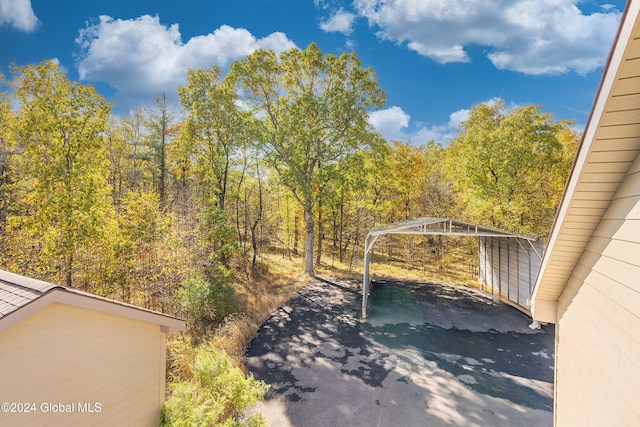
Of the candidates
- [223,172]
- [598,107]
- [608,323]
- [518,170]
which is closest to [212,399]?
[608,323]

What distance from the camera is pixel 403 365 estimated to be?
701cm

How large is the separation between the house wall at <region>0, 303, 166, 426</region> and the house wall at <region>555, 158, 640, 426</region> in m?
5.52

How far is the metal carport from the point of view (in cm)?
974

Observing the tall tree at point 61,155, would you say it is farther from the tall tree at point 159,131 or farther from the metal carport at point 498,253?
the tall tree at point 159,131

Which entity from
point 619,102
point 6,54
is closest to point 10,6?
point 6,54

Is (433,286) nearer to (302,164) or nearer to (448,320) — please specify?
(448,320)

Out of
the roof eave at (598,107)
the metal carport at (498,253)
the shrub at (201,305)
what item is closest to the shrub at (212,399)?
the shrub at (201,305)

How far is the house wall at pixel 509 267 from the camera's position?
10.1 m

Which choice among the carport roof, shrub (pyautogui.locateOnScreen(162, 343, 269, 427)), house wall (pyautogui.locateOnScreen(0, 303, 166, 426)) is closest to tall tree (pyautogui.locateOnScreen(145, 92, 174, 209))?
the carport roof

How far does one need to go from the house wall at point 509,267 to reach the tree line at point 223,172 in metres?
1.49

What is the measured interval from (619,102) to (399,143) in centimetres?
1793

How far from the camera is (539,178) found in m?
13.0

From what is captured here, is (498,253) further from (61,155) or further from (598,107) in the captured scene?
(61,155)

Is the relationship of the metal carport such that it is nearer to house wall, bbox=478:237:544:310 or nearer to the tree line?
house wall, bbox=478:237:544:310
